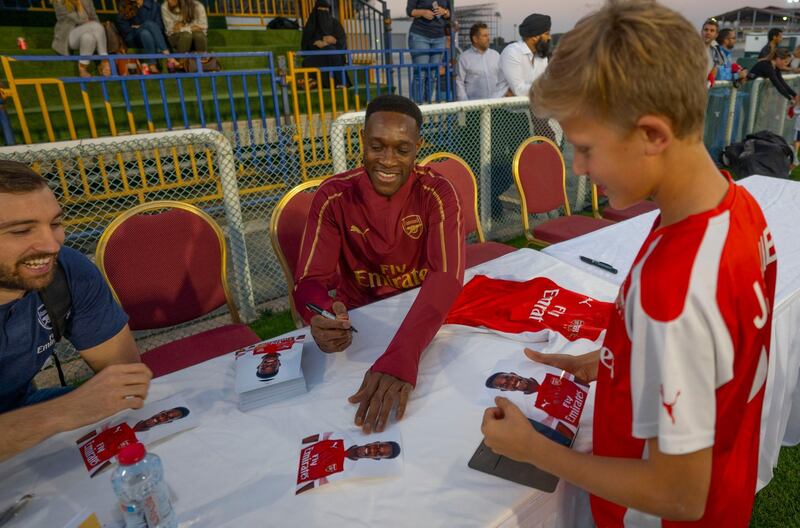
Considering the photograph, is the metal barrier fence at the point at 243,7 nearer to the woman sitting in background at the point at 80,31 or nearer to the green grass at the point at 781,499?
the woman sitting in background at the point at 80,31

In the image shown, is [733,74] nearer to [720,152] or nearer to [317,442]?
[720,152]

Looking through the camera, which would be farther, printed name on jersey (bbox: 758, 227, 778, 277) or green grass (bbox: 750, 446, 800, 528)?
green grass (bbox: 750, 446, 800, 528)

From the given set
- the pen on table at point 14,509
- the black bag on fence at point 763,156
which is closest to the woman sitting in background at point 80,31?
the pen on table at point 14,509

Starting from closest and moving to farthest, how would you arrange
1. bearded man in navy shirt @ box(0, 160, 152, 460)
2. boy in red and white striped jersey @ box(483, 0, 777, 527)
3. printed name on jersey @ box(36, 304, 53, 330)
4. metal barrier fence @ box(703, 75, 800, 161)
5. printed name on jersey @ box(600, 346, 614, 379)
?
boy in red and white striped jersey @ box(483, 0, 777, 527) → printed name on jersey @ box(600, 346, 614, 379) → bearded man in navy shirt @ box(0, 160, 152, 460) → printed name on jersey @ box(36, 304, 53, 330) → metal barrier fence @ box(703, 75, 800, 161)

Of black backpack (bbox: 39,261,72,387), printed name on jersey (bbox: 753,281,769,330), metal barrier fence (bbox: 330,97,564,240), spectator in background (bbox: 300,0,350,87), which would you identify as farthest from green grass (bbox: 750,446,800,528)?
spectator in background (bbox: 300,0,350,87)

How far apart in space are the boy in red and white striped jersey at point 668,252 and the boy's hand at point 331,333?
89 cm

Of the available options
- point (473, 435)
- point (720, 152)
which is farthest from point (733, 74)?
point (473, 435)

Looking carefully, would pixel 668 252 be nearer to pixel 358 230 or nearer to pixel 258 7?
pixel 358 230

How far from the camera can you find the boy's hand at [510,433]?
0.92 m

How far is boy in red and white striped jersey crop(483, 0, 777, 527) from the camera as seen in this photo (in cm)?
67

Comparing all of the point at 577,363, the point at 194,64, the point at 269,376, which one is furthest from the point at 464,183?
the point at 194,64

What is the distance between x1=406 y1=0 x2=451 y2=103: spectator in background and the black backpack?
5705 mm

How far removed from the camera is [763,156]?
631 centimetres

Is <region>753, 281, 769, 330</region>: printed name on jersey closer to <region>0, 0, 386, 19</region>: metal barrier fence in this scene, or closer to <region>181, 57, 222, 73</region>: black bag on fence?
<region>181, 57, 222, 73</region>: black bag on fence
